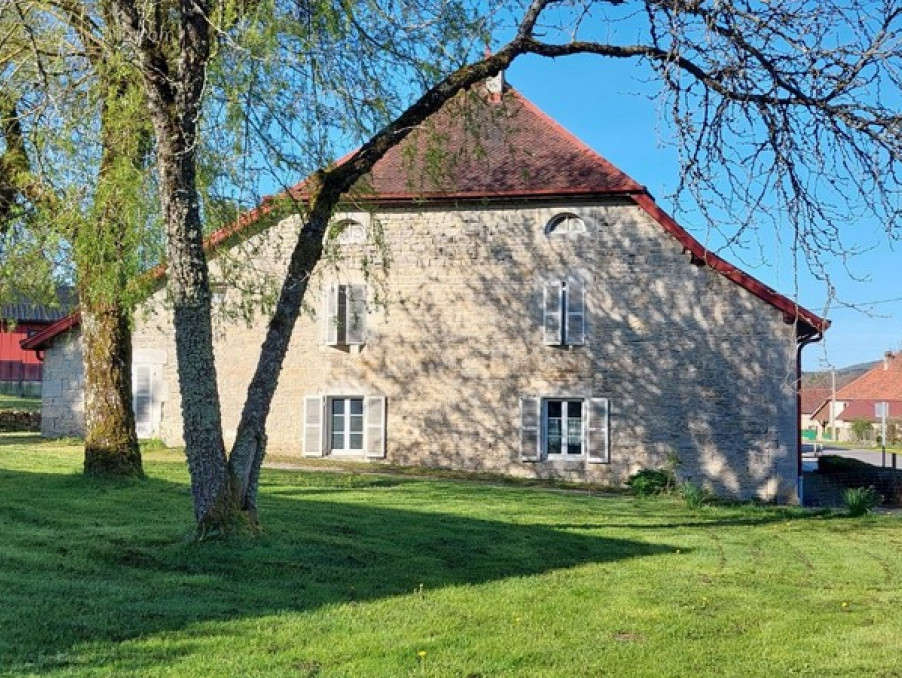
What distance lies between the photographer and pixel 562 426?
2067cm

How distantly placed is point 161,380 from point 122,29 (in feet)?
49.4

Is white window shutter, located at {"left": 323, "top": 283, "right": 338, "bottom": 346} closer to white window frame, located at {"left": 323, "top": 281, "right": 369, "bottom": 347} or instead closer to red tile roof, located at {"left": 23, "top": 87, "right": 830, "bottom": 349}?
white window frame, located at {"left": 323, "top": 281, "right": 369, "bottom": 347}

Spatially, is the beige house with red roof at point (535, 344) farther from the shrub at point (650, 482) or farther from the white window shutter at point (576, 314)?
the shrub at point (650, 482)

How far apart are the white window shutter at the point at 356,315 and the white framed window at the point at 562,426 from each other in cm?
391

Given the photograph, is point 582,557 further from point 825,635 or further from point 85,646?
point 85,646

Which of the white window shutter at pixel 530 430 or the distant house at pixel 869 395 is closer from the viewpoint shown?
the white window shutter at pixel 530 430

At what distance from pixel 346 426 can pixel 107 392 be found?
30.2 ft

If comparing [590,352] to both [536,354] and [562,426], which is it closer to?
[536,354]

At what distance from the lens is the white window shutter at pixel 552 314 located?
20.6m

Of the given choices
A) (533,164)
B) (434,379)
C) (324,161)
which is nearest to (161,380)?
(434,379)

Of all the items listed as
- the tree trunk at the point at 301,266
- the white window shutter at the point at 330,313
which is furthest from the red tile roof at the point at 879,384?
the tree trunk at the point at 301,266

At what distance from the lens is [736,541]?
11.6 m

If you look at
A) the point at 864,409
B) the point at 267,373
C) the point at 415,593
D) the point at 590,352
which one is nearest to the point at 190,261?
the point at 267,373

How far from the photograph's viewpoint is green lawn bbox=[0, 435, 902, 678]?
5391 millimetres
